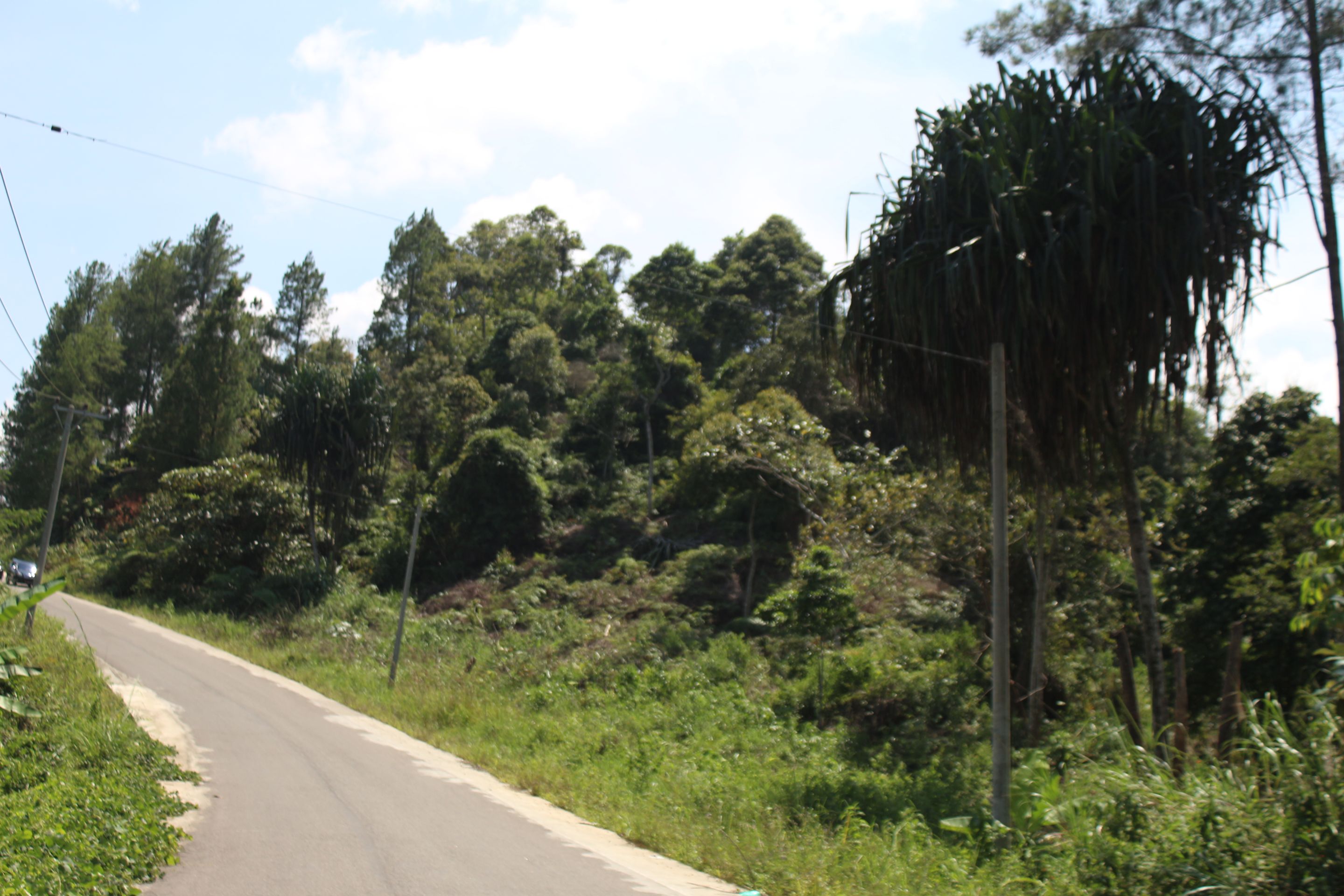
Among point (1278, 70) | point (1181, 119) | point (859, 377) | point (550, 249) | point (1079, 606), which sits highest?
point (550, 249)

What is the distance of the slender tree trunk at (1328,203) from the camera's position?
10117 mm

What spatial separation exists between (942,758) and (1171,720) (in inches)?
151

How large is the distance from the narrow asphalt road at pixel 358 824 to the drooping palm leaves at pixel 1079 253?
22.3ft

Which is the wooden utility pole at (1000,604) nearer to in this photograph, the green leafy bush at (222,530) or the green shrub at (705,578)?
the green shrub at (705,578)

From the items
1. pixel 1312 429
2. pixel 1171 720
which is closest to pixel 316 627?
pixel 1171 720

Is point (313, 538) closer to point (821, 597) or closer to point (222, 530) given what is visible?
point (222, 530)

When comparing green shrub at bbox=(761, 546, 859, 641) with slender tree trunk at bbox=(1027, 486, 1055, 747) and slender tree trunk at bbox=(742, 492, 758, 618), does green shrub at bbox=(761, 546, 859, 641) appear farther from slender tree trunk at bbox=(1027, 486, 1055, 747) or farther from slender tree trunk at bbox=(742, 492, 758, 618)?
slender tree trunk at bbox=(742, 492, 758, 618)

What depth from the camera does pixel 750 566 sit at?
92.6 feet

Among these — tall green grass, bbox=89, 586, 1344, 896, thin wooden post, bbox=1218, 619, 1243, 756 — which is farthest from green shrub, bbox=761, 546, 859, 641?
thin wooden post, bbox=1218, 619, 1243, 756

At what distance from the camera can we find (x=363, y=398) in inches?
1416

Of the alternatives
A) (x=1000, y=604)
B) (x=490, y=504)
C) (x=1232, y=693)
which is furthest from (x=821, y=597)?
(x=490, y=504)

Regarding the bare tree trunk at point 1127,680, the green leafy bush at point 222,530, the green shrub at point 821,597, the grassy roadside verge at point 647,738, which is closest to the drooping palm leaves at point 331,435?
the green leafy bush at point 222,530

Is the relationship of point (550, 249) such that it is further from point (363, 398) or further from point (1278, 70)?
point (1278, 70)

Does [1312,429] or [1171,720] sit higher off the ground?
[1312,429]
